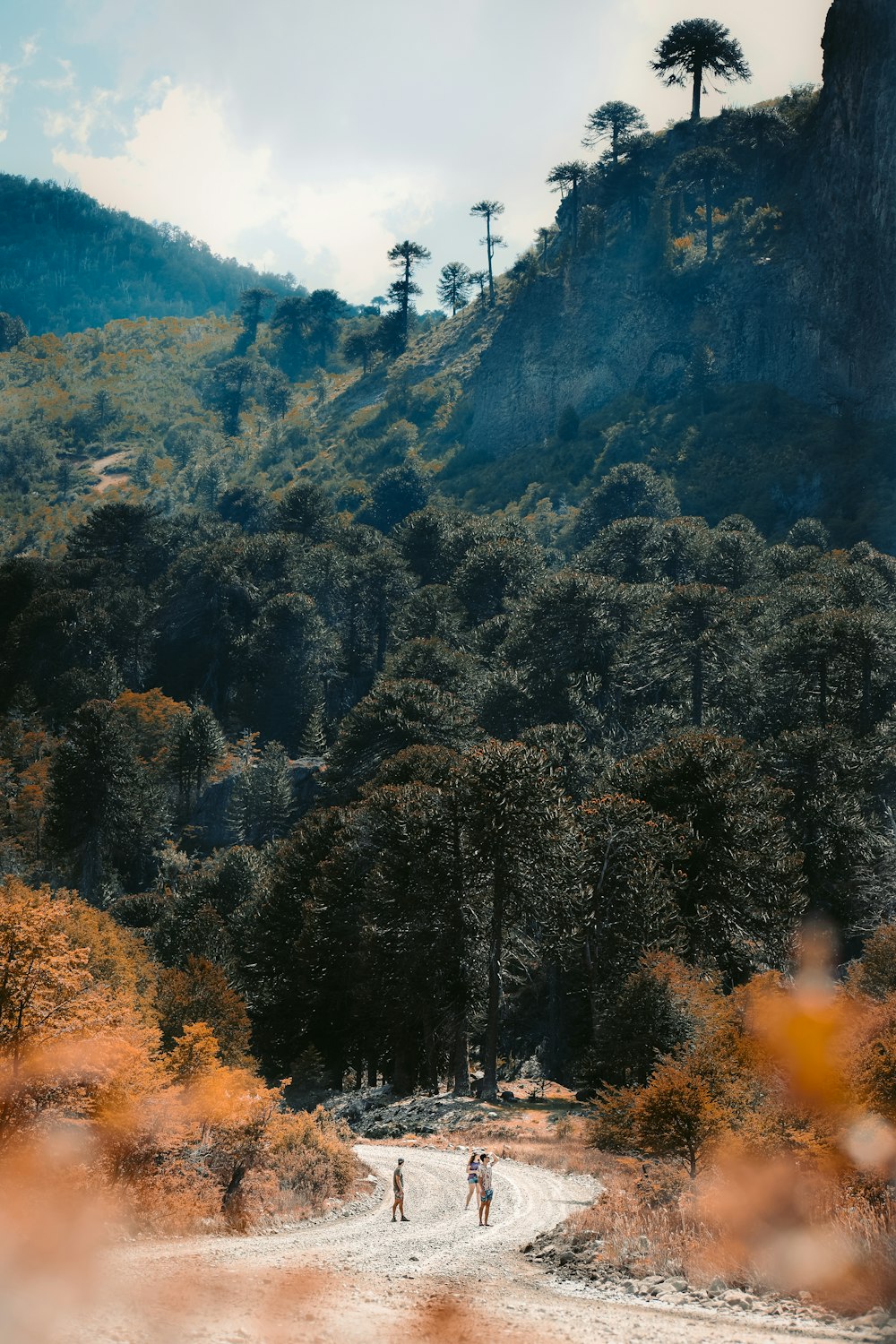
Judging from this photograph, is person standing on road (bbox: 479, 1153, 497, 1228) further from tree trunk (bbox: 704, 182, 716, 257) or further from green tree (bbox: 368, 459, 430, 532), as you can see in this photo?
tree trunk (bbox: 704, 182, 716, 257)

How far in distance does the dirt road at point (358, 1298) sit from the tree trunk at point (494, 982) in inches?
960

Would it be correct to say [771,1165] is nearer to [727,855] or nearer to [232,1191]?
[232,1191]

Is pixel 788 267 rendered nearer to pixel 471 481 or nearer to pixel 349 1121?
pixel 471 481

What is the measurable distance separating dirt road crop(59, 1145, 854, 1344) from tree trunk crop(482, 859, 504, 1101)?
24385 mm

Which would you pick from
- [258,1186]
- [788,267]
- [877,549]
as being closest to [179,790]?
[877,549]

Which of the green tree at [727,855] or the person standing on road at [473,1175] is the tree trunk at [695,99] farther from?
the person standing on road at [473,1175]

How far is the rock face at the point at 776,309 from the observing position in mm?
130625

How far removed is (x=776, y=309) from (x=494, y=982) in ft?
404

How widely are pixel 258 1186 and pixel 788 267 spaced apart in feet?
479

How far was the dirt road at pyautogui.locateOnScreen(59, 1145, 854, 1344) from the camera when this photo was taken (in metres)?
16.4

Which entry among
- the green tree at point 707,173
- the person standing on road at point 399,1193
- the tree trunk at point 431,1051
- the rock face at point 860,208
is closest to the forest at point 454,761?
the tree trunk at point 431,1051

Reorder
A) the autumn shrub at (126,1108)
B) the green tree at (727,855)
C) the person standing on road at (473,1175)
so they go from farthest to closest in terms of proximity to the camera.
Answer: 1. the green tree at (727,855)
2. the person standing on road at (473,1175)
3. the autumn shrub at (126,1108)

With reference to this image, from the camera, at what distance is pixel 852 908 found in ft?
211

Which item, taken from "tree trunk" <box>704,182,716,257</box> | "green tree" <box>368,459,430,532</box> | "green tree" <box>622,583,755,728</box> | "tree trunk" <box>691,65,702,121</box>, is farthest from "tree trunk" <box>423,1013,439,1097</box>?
"tree trunk" <box>691,65,702,121</box>
